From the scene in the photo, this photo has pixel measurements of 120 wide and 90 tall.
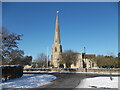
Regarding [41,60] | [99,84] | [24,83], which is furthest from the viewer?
[41,60]

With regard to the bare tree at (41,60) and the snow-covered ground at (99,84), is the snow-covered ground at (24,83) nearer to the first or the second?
the snow-covered ground at (99,84)

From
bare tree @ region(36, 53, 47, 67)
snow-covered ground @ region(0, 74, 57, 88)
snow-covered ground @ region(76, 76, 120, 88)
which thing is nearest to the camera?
snow-covered ground @ region(0, 74, 57, 88)

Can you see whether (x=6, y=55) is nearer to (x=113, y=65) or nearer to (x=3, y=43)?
(x=3, y=43)

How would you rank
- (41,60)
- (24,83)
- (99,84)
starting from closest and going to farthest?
(99,84)
(24,83)
(41,60)

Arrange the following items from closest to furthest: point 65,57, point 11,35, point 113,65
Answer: point 11,35
point 113,65
point 65,57

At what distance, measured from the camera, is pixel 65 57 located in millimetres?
64250

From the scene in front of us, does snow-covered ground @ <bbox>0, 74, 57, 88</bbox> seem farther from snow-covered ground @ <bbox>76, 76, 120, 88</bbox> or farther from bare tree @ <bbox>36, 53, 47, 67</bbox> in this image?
bare tree @ <bbox>36, 53, 47, 67</bbox>

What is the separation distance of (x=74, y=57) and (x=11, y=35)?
48.8 meters

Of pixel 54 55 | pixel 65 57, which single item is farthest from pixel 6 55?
pixel 54 55

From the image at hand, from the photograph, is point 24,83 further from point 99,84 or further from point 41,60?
point 41,60

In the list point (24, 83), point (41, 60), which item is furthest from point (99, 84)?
point (41, 60)

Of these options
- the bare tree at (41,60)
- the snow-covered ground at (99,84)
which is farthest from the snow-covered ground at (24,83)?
the bare tree at (41,60)

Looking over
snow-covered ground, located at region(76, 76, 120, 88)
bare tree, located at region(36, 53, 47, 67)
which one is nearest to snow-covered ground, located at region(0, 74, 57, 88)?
snow-covered ground, located at region(76, 76, 120, 88)

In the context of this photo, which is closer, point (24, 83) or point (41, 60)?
point (24, 83)
